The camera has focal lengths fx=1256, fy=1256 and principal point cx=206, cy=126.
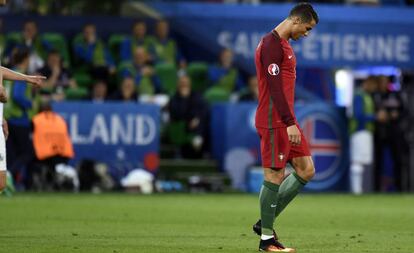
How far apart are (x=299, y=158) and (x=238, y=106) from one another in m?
13.7

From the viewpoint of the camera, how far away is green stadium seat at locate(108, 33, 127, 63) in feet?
89.8

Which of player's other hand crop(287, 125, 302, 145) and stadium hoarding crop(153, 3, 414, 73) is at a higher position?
stadium hoarding crop(153, 3, 414, 73)

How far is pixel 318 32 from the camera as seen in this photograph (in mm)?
28641

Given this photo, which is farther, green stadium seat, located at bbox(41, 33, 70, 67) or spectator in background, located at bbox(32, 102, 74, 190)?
green stadium seat, located at bbox(41, 33, 70, 67)

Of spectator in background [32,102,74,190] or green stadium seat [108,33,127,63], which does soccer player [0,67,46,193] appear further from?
green stadium seat [108,33,127,63]

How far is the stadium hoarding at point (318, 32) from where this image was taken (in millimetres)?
28531

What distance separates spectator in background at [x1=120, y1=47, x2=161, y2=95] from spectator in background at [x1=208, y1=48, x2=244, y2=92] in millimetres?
1533

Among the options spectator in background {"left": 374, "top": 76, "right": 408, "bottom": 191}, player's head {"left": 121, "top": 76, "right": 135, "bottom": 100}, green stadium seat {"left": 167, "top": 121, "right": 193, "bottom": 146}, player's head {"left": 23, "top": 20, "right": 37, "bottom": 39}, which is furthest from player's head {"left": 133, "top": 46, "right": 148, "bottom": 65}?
spectator in background {"left": 374, "top": 76, "right": 408, "bottom": 191}

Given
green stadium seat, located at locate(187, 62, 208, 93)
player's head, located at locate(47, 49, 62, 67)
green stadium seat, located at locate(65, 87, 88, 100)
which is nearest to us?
player's head, located at locate(47, 49, 62, 67)

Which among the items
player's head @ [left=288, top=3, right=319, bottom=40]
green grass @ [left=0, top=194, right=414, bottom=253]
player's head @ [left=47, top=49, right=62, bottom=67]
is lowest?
green grass @ [left=0, top=194, right=414, bottom=253]

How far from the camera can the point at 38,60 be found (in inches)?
1007

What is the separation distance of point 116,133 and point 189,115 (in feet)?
5.17

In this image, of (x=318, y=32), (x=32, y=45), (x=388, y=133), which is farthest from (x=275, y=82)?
(x=318, y=32)

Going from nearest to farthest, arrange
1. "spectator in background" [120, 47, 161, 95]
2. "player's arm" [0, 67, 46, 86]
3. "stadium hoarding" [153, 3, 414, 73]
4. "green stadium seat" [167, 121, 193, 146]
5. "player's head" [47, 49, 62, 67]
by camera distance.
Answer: "player's arm" [0, 67, 46, 86] → "player's head" [47, 49, 62, 67] → "spectator in background" [120, 47, 161, 95] → "green stadium seat" [167, 121, 193, 146] → "stadium hoarding" [153, 3, 414, 73]
